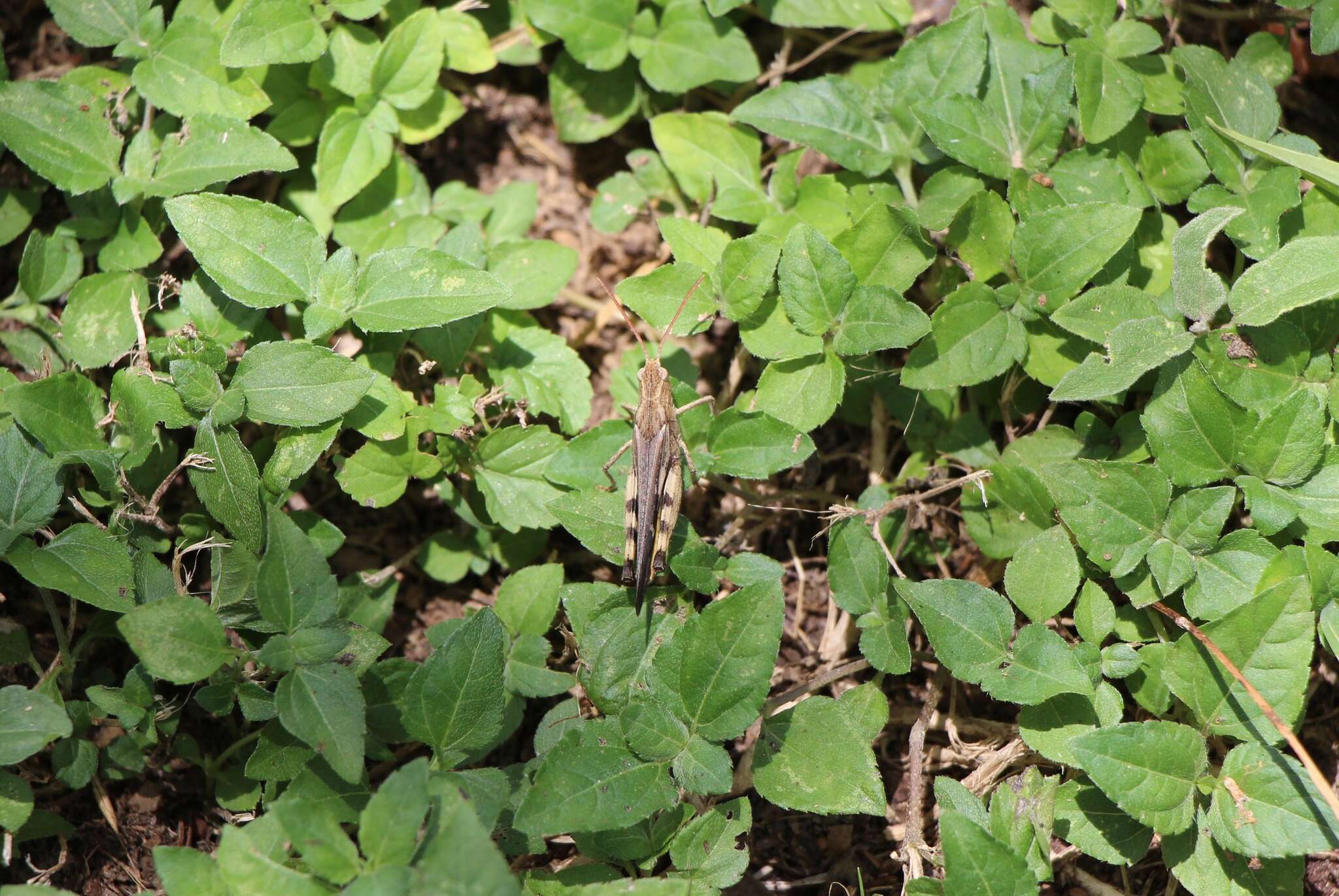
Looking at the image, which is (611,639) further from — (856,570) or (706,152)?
(706,152)

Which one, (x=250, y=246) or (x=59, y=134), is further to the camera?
(x=59, y=134)

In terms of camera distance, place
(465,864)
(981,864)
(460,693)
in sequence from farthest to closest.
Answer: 1. (460,693)
2. (981,864)
3. (465,864)

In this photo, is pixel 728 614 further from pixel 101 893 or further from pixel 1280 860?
pixel 101 893

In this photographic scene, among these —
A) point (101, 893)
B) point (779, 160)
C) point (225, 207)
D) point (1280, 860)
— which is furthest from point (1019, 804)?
point (225, 207)

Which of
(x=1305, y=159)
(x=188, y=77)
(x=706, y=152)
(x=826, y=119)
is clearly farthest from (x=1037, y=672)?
(x=188, y=77)

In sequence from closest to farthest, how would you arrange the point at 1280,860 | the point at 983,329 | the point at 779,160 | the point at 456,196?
1. the point at 1280,860
2. the point at 983,329
3. the point at 779,160
4. the point at 456,196
